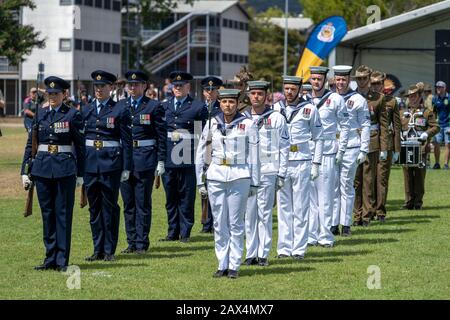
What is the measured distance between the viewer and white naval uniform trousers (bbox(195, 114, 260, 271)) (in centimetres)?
1262

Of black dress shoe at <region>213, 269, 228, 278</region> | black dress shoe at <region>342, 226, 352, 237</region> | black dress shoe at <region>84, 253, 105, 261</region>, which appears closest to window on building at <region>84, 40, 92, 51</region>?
black dress shoe at <region>342, 226, 352, 237</region>

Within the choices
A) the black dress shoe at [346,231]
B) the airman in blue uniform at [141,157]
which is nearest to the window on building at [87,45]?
the black dress shoe at [346,231]

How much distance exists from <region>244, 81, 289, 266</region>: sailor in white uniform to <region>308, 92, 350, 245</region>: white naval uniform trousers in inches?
71.9

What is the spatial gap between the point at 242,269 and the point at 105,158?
7.71ft

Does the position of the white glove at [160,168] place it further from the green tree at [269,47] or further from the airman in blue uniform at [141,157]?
the green tree at [269,47]

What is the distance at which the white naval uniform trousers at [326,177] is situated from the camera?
15.6 metres

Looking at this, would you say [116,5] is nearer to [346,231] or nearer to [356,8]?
[356,8]

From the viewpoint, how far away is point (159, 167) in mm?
15445

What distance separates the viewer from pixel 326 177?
15.8 metres

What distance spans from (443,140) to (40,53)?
5431 centimetres

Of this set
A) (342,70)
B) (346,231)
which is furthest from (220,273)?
(342,70)

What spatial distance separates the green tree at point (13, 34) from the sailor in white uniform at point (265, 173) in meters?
26.5

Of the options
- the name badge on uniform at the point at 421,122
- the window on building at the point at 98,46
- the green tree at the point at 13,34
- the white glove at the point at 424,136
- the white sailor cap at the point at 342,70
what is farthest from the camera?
→ the window on building at the point at 98,46

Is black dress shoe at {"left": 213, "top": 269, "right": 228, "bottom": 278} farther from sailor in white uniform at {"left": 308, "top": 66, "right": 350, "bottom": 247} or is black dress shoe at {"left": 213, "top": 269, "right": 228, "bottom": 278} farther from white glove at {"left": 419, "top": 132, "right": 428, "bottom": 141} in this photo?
white glove at {"left": 419, "top": 132, "right": 428, "bottom": 141}
